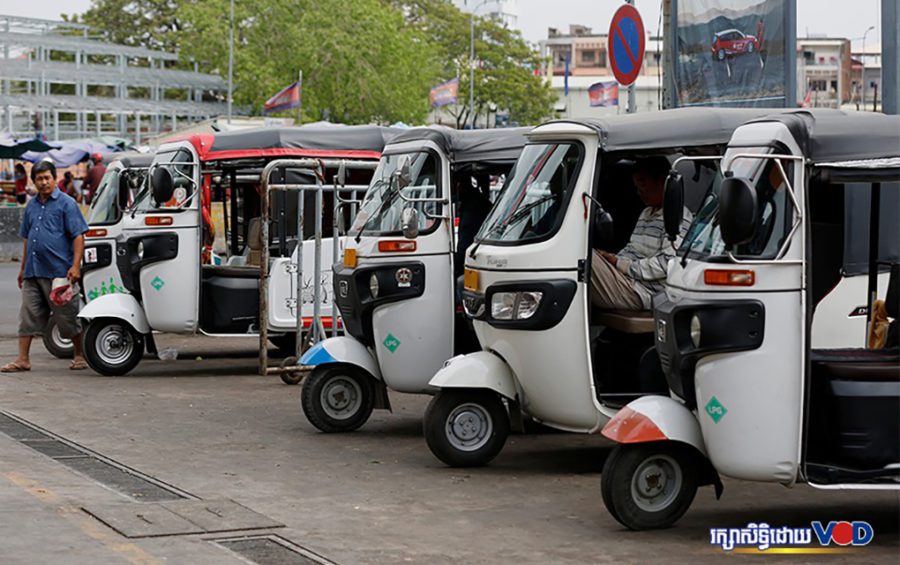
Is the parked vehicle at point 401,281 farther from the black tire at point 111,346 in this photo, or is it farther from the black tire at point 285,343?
the black tire at point 285,343

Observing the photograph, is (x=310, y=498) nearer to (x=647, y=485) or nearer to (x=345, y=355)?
(x=647, y=485)

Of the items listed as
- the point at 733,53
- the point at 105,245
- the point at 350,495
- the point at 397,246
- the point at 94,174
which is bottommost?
the point at 350,495

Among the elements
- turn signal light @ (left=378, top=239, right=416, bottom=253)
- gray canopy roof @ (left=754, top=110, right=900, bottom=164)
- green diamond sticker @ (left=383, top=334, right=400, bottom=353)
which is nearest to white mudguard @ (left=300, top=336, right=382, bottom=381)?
green diamond sticker @ (left=383, top=334, right=400, bottom=353)

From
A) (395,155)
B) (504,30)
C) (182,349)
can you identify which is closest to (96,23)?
(504,30)

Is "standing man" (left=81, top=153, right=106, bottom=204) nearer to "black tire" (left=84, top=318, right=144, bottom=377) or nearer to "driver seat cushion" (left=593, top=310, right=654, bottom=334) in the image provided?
"black tire" (left=84, top=318, right=144, bottom=377)

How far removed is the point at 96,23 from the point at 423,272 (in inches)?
2897

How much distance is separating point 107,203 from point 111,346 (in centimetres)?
249

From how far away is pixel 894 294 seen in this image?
830cm

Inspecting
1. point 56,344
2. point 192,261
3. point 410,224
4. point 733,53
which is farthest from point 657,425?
point 56,344

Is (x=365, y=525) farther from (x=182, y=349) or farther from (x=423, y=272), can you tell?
(x=182, y=349)

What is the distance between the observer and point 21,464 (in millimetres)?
9906

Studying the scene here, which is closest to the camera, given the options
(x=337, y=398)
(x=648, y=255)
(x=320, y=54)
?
(x=648, y=255)

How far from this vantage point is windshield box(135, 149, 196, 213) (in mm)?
15250

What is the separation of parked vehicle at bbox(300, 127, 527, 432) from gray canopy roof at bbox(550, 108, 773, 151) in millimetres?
1905
